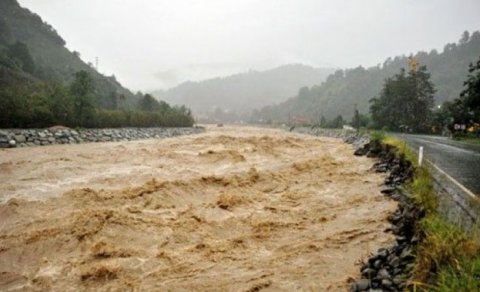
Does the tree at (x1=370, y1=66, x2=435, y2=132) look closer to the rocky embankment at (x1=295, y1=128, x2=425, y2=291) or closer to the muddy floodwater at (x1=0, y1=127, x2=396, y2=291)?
the muddy floodwater at (x1=0, y1=127, x2=396, y2=291)

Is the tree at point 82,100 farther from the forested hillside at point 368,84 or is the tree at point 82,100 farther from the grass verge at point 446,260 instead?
the forested hillside at point 368,84

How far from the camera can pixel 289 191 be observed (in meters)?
13.7

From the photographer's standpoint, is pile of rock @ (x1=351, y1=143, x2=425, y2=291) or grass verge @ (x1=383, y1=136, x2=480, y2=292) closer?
grass verge @ (x1=383, y1=136, x2=480, y2=292)

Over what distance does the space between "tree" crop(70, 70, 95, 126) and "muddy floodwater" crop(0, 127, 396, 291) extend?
20.0m

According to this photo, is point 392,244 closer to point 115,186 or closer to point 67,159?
point 115,186

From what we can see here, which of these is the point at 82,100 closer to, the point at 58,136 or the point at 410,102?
the point at 58,136

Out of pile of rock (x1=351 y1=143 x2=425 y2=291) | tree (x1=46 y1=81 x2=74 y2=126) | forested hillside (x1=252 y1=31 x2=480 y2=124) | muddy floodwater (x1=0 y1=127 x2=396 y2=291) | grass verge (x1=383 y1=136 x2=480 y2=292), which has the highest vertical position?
forested hillside (x1=252 y1=31 x2=480 y2=124)

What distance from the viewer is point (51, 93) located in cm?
3509

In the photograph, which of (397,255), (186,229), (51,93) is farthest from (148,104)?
(397,255)

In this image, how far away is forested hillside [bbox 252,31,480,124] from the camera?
113 meters

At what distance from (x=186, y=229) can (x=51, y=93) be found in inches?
1214

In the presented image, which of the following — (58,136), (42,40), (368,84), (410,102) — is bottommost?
(58,136)

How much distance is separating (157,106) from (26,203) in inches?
2292

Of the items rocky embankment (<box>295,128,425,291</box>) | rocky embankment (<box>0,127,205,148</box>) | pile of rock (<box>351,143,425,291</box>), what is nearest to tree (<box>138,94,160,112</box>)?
rocky embankment (<box>0,127,205,148</box>)
